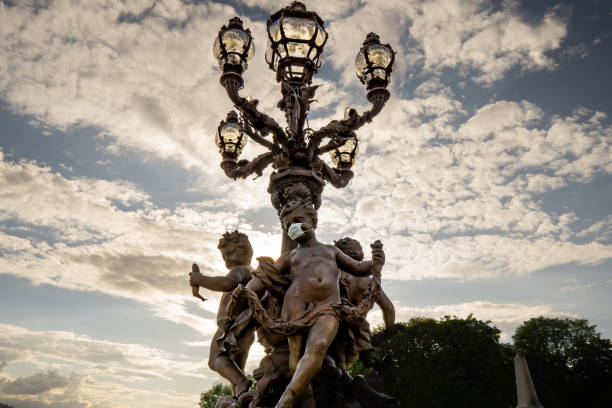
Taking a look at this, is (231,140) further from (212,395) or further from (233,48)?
(212,395)

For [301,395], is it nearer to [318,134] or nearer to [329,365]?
[329,365]

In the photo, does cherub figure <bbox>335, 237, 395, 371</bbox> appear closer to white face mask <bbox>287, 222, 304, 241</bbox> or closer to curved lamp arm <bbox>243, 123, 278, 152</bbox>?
white face mask <bbox>287, 222, 304, 241</bbox>

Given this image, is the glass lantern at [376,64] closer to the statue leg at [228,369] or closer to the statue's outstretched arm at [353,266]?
the statue's outstretched arm at [353,266]

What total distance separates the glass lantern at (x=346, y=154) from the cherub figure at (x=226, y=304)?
314cm

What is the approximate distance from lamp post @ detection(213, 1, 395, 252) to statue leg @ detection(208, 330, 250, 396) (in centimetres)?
195

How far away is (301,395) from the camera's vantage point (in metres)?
3.95

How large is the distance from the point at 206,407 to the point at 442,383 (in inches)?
566

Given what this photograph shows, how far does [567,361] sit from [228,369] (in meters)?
29.4

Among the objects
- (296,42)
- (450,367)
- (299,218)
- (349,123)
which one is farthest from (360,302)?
(450,367)

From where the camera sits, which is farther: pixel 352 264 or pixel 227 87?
pixel 227 87

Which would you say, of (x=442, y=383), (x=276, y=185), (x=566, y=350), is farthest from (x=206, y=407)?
(x=276, y=185)

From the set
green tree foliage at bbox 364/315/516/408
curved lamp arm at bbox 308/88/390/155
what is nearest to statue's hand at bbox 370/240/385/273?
curved lamp arm at bbox 308/88/390/155

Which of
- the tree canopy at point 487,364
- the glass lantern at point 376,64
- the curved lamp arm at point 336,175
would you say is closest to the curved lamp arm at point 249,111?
the curved lamp arm at point 336,175

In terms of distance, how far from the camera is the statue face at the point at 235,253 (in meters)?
5.50
